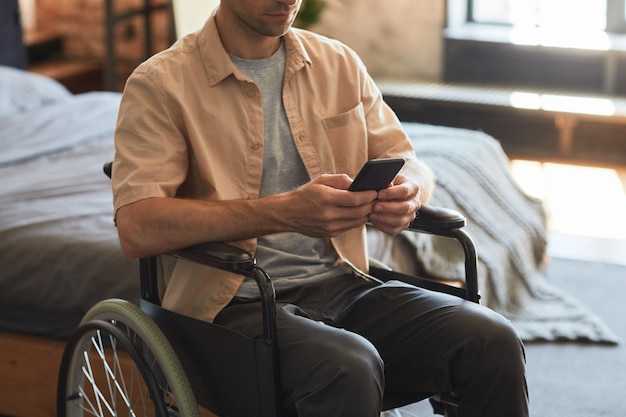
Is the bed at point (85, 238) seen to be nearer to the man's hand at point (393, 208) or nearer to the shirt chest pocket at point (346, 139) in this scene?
the shirt chest pocket at point (346, 139)

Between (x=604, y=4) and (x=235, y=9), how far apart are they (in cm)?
368

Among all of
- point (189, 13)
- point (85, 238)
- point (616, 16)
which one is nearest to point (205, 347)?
point (85, 238)

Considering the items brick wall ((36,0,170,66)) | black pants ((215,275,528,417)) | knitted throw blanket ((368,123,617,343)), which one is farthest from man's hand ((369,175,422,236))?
brick wall ((36,0,170,66))

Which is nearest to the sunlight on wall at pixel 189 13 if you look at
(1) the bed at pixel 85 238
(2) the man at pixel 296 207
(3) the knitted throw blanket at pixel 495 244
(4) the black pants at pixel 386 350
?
(1) the bed at pixel 85 238

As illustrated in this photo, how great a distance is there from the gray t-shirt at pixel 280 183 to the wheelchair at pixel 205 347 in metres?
0.15

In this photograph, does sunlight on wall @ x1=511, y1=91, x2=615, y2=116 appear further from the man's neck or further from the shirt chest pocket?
the man's neck

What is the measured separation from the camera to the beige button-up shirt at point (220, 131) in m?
1.77

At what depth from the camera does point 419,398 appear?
1773 mm

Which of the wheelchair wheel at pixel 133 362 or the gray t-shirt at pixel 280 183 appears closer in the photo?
the wheelchair wheel at pixel 133 362

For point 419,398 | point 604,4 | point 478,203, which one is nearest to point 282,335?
point 419,398

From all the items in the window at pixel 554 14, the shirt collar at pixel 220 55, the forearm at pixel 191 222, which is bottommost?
the window at pixel 554 14

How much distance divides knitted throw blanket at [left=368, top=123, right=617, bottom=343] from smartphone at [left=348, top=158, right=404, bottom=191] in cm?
101

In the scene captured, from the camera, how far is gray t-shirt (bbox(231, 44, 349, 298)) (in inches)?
73.3

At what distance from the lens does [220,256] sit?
1632 millimetres
